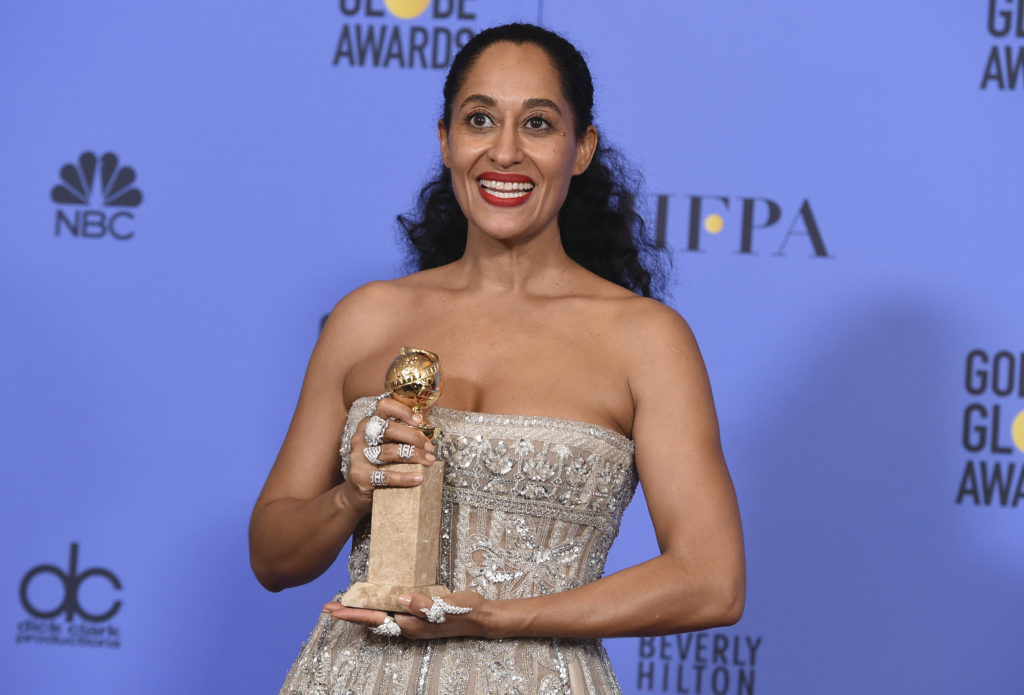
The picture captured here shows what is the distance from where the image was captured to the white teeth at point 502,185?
6.41ft

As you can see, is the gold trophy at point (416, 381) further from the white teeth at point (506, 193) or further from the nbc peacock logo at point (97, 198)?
the nbc peacock logo at point (97, 198)

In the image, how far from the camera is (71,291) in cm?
321

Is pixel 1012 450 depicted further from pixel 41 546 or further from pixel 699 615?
pixel 41 546

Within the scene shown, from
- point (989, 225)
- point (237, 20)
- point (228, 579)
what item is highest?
point (237, 20)

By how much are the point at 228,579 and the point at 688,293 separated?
1291mm

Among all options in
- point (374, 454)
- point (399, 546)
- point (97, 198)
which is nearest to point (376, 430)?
point (374, 454)

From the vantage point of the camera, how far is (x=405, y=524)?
1.62 meters

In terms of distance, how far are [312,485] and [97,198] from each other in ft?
5.03

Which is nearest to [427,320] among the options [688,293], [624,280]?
[624,280]

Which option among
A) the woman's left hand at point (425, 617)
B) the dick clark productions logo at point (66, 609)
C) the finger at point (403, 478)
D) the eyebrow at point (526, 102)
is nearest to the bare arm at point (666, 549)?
the woman's left hand at point (425, 617)

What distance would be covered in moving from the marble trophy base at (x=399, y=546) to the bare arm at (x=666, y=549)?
27 millimetres

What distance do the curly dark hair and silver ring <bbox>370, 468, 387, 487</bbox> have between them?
0.67 meters

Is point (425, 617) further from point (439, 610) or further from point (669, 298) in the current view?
point (669, 298)

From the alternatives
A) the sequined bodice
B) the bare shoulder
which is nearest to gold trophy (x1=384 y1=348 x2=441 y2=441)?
the sequined bodice
